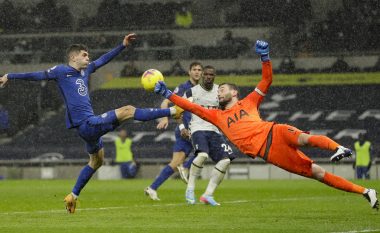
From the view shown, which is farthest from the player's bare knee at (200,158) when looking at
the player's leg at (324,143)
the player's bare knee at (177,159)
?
the player's leg at (324,143)

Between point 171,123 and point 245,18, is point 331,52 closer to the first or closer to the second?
point 245,18

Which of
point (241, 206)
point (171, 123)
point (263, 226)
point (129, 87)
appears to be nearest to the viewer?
point (263, 226)

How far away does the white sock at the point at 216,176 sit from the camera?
13.8 m

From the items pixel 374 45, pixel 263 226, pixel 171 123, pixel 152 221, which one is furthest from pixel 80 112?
pixel 374 45

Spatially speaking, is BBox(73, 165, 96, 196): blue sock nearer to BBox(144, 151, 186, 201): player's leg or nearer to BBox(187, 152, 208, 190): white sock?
BBox(187, 152, 208, 190): white sock

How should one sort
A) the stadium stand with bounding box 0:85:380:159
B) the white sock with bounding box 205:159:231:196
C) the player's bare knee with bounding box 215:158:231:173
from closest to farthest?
the white sock with bounding box 205:159:231:196 → the player's bare knee with bounding box 215:158:231:173 → the stadium stand with bounding box 0:85:380:159

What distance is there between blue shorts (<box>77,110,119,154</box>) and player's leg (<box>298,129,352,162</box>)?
8.58 ft

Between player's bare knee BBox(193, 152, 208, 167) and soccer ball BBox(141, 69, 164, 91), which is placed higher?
soccer ball BBox(141, 69, 164, 91)

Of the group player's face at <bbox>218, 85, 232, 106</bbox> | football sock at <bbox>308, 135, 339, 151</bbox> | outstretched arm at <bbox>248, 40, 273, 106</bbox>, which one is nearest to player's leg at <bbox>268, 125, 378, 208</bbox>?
football sock at <bbox>308, 135, 339, 151</bbox>

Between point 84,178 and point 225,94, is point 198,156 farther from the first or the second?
point 225,94

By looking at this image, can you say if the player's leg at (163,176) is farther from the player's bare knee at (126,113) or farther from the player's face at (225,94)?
the player's face at (225,94)

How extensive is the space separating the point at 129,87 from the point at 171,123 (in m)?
3.42

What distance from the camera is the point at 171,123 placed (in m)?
37.1

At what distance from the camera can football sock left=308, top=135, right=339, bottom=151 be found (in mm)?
10039
